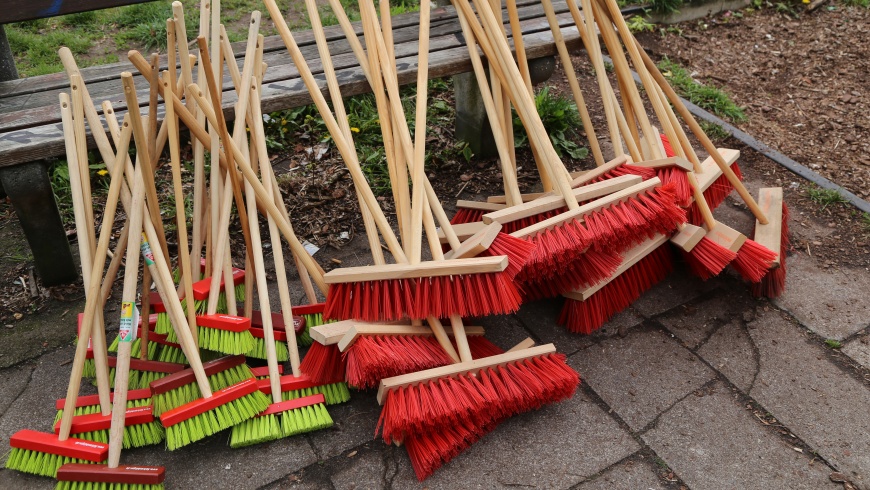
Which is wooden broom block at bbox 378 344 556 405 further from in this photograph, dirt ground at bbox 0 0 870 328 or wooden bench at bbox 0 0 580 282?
wooden bench at bbox 0 0 580 282

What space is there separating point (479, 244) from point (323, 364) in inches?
24.3

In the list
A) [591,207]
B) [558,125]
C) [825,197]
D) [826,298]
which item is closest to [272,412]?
[591,207]

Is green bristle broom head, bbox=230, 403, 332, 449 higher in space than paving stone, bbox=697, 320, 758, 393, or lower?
higher

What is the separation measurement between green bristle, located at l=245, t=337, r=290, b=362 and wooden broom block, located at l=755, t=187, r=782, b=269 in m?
1.80

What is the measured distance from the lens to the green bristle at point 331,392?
7.96ft

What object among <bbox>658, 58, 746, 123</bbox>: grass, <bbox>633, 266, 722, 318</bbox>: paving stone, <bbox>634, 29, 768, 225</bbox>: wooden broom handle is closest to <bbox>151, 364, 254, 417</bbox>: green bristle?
<bbox>633, 266, 722, 318</bbox>: paving stone

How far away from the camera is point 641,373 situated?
2.65 meters

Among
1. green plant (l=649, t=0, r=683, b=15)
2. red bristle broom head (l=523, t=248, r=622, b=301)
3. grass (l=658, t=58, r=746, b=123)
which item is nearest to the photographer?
red bristle broom head (l=523, t=248, r=622, b=301)

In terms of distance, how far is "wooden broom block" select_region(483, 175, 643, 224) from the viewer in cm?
251

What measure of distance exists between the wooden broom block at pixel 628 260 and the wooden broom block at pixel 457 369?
35 centimetres

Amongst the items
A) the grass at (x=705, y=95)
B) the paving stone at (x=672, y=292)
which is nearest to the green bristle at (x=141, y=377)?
the paving stone at (x=672, y=292)

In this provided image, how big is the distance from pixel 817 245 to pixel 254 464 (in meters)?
2.51

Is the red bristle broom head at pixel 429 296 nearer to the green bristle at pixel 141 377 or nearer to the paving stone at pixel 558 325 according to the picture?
the paving stone at pixel 558 325

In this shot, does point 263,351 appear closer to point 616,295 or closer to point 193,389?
point 193,389
